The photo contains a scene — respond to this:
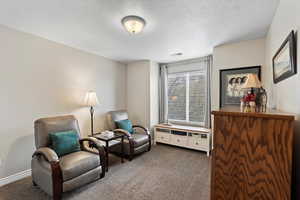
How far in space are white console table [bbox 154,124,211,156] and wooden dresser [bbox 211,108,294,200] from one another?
2377 millimetres

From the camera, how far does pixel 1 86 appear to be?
213cm

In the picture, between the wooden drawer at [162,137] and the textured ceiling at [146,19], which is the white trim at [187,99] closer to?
the wooden drawer at [162,137]

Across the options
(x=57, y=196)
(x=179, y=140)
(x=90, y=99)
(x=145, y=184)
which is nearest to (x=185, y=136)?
(x=179, y=140)

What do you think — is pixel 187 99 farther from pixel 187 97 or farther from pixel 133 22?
pixel 133 22

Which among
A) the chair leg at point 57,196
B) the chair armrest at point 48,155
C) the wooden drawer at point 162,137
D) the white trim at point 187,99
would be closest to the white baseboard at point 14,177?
the chair armrest at point 48,155

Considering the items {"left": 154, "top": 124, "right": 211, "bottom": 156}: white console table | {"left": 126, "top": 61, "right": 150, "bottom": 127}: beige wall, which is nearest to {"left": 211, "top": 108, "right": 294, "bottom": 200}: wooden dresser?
{"left": 154, "top": 124, "right": 211, "bottom": 156}: white console table

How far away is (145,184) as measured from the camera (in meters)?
2.20

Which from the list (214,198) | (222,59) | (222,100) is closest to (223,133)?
(214,198)

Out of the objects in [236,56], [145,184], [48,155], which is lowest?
[145,184]

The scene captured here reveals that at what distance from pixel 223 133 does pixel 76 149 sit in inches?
89.0

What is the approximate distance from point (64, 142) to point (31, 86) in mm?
1200

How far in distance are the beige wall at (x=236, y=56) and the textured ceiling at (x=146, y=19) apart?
0.18 metres

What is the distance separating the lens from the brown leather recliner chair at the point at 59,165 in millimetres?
1766

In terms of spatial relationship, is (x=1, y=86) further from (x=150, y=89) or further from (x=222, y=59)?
(x=222, y=59)
